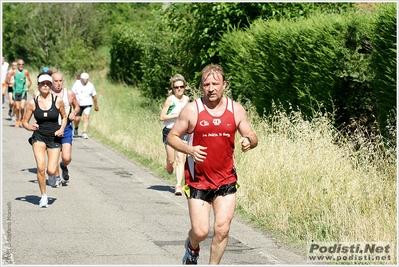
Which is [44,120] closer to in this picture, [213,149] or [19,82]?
[213,149]

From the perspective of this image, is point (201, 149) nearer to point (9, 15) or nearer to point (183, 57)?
point (183, 57)

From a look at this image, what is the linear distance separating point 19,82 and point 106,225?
15089 mm

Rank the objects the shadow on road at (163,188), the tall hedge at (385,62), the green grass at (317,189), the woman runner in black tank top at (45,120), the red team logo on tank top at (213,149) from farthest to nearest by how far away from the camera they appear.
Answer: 1. the shadow on road at (163,188)
2. the tall hedge at (385,62)
3. the woman runner in black tank top at (45,120)
4. the green grass at (317,189)
5. the red team logo on tank top at (213,149)

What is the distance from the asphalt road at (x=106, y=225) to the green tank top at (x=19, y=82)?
28.3 feet

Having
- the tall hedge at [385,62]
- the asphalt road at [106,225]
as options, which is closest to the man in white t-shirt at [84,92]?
the asphalt road at [106,225]

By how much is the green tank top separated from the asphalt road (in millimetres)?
8636

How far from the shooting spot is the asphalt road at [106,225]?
8.72 m

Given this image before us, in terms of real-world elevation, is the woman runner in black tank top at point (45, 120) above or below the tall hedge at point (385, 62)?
below

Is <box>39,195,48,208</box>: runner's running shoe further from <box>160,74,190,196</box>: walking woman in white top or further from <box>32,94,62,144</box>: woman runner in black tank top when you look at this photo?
<box>160,74,190,196</box>: walking woman in white top

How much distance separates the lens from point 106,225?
34.4 ft

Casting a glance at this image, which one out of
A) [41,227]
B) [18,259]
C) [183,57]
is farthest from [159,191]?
[183,57]

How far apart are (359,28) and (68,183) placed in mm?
5676

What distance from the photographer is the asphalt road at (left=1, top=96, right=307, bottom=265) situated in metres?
8.72

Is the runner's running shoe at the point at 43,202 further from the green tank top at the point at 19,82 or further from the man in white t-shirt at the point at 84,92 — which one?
the green tank top at the point at 19,82
